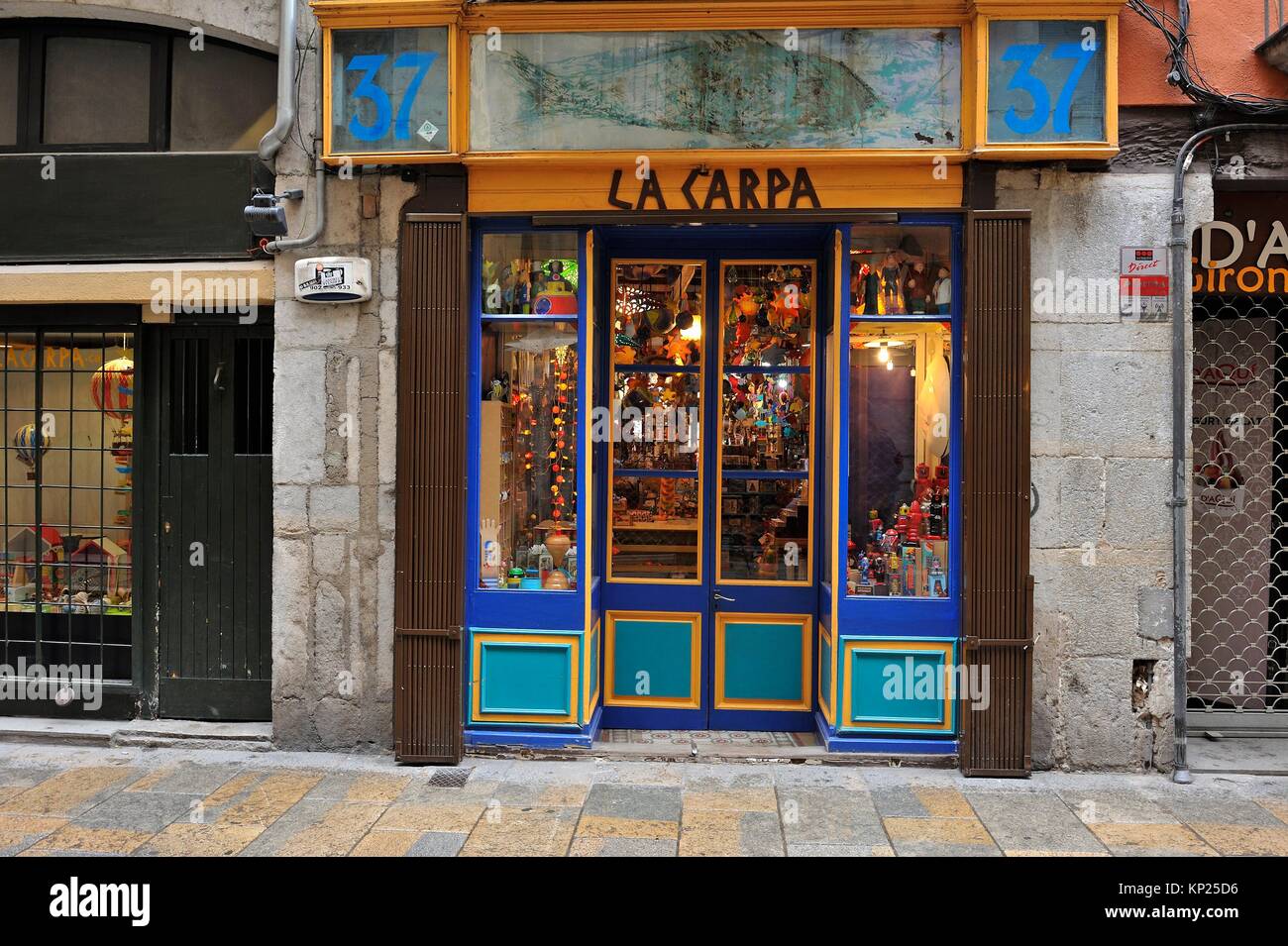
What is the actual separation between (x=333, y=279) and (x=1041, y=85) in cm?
480

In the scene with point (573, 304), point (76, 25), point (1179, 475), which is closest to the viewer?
point (1179, 475)

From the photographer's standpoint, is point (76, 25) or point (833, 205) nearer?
point (833, 205)

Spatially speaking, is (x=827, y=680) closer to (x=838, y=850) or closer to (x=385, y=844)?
(x=838, y=850)

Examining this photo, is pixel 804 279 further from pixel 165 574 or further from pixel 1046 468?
pixel 165 574

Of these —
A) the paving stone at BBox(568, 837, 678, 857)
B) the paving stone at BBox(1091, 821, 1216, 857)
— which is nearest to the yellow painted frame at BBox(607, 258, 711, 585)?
the paving stone at BBox(568, 837, 678, 857)

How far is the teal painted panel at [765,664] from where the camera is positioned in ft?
22.3

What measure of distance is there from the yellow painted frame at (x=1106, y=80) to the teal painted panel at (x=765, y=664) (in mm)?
3576

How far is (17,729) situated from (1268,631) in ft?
30.6

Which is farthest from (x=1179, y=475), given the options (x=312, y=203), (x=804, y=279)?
(x=312, y=203)

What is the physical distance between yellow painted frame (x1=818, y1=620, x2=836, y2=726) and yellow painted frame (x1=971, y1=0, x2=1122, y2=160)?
3362 millimetres

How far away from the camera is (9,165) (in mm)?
6668

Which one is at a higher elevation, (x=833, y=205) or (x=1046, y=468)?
(x=833, y=205)

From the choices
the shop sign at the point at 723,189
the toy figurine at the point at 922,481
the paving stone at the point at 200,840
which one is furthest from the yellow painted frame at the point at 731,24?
the paving stone at the point at 200,840

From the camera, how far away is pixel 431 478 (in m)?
6.24
